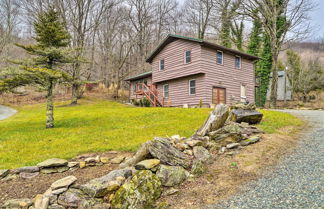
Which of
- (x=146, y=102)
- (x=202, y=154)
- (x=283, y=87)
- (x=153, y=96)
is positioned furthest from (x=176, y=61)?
(x=283, y=87)

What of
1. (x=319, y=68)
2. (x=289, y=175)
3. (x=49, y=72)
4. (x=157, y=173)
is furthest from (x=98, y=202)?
(x=319, y=68)

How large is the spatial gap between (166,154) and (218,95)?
1435 centimetres

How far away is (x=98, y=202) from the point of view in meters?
3.51

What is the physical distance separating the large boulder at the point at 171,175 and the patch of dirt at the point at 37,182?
145cm

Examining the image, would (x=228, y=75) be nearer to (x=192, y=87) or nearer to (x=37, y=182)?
(x=192, y=87)

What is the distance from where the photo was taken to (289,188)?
3.64 metres

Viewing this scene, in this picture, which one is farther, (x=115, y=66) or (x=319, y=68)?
(x=115, y=66)

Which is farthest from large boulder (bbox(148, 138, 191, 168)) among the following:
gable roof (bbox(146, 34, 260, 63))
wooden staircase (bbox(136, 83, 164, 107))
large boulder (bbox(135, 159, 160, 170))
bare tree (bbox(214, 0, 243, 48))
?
bare tree (bbox(214, 0, 243, 48))

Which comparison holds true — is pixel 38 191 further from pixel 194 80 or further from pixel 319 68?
pixel 319 68

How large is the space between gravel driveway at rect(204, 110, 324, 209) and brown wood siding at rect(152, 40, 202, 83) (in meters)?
12.7

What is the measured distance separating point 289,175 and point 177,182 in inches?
98.2

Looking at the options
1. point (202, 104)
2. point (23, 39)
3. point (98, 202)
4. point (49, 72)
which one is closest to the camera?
point (98, 202)

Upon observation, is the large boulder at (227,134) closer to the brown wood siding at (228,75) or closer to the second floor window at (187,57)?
the brown wood siding at (228,75)

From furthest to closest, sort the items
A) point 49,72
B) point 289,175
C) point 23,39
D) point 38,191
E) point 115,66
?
point 115,66 < point 23,39 < point 49,72 < point 289,175 < point 38,191
